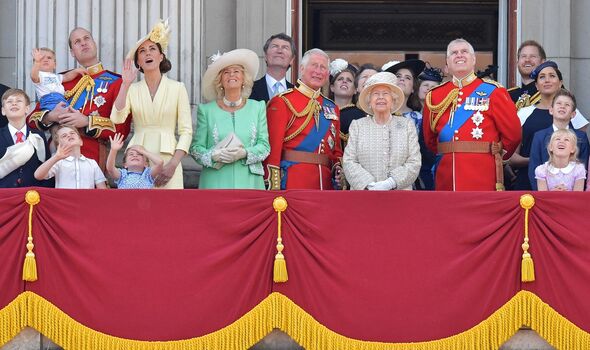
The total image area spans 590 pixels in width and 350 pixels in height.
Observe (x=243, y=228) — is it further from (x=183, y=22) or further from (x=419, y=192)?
(x=183, y=22)

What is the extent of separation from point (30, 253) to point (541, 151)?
141 inches

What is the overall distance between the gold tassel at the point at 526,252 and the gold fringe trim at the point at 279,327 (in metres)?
0.12

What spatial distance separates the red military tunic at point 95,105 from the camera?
11953 mm

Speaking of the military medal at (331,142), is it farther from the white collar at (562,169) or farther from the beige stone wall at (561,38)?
the beige stone wall at (561,38)

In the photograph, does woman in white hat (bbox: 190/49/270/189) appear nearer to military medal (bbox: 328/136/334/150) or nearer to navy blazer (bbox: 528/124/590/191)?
military medal (bbox: 328/136/334/150)

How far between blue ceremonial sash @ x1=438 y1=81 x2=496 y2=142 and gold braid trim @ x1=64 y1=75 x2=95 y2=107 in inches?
101

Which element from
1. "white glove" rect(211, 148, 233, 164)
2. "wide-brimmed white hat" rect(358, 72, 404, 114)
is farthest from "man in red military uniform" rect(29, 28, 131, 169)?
"wide-brimmed white hat" rect(358, 72, 404, 114)

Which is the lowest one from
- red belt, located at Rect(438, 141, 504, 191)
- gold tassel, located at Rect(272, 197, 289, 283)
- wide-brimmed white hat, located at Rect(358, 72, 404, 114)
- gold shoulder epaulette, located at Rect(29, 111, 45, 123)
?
gold tassel, located at Rect(272, 197, 289, 283)

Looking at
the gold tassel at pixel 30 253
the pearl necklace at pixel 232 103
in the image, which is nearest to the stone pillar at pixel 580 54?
the pearl necklace at pixel 232 103

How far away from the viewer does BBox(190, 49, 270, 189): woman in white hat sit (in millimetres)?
11703

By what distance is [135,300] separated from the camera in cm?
1084

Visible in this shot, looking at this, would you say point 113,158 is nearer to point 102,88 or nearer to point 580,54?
point 102,88

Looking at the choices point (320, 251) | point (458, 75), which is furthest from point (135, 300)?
point (458, 75)

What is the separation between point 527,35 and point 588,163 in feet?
7.89
